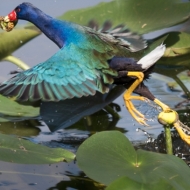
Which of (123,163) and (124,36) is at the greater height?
(124,36)

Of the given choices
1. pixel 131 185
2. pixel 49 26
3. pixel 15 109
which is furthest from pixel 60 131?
pixel 131 185

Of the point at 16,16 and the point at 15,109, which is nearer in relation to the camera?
the point at 15,109

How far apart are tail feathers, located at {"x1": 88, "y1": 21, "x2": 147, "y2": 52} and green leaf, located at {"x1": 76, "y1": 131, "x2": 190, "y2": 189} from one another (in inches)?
36.9

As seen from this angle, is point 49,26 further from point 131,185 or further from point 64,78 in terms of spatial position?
point 131,185

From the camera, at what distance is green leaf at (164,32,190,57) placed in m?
2.92

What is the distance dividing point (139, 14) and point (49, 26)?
16.7 inches

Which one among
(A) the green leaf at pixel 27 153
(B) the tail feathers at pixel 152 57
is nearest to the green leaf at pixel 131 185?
(A) the green leaf at pixel 27 153

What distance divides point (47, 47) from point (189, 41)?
1067 millimetres

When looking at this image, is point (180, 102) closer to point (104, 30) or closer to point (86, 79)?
point (104, 30)

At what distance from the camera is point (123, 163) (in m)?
1.84

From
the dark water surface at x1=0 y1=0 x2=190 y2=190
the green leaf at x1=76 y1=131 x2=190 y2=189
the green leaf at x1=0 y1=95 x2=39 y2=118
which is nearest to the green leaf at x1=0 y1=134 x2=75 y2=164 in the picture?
the green leaf at x1=76 y1=131 x2=190 y2=189

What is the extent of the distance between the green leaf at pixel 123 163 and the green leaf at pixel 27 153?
0.36ft

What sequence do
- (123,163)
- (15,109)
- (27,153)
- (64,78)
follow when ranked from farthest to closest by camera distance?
(15,109) < (64,78) < (27,153) < (123,163)

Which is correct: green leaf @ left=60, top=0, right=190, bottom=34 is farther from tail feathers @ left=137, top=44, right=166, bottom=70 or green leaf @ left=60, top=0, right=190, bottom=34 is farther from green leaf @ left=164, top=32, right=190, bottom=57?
tail feathers @ left=137, top=44, right=166, bottom=70
